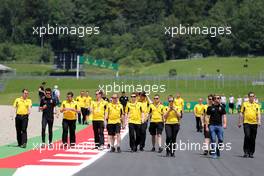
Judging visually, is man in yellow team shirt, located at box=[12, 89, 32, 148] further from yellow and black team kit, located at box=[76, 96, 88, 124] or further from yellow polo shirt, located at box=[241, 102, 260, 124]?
yellow and black team kit, located at box=[76, 96, 88, 124]

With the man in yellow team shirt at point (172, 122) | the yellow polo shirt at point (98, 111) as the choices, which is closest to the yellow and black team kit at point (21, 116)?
the yellow polo shirt at point (98, 111)

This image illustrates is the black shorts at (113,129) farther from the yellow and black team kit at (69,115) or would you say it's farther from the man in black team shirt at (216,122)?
the man in black team shirt at (216,122)

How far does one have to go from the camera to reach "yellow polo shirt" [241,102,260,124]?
830 inches

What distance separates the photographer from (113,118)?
22.0m

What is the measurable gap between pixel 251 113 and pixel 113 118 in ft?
13.4

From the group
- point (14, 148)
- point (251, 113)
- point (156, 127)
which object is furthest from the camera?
point (156, 127)

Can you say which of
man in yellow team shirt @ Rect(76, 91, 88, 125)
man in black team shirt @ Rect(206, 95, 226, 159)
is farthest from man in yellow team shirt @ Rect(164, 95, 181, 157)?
man in yellow team shirt @ Rect(76, 91, 88, 125)

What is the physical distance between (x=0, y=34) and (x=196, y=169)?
11627cm

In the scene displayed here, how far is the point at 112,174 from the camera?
15523 millimetres

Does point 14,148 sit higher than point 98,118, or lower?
lower

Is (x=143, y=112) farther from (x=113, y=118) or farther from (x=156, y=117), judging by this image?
(x=113, y=118)

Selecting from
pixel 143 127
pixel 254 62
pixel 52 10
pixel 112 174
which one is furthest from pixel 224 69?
pixel 112 174

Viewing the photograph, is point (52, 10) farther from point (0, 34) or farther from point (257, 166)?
point (257, 166)

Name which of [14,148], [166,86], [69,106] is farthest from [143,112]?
[166,86]
